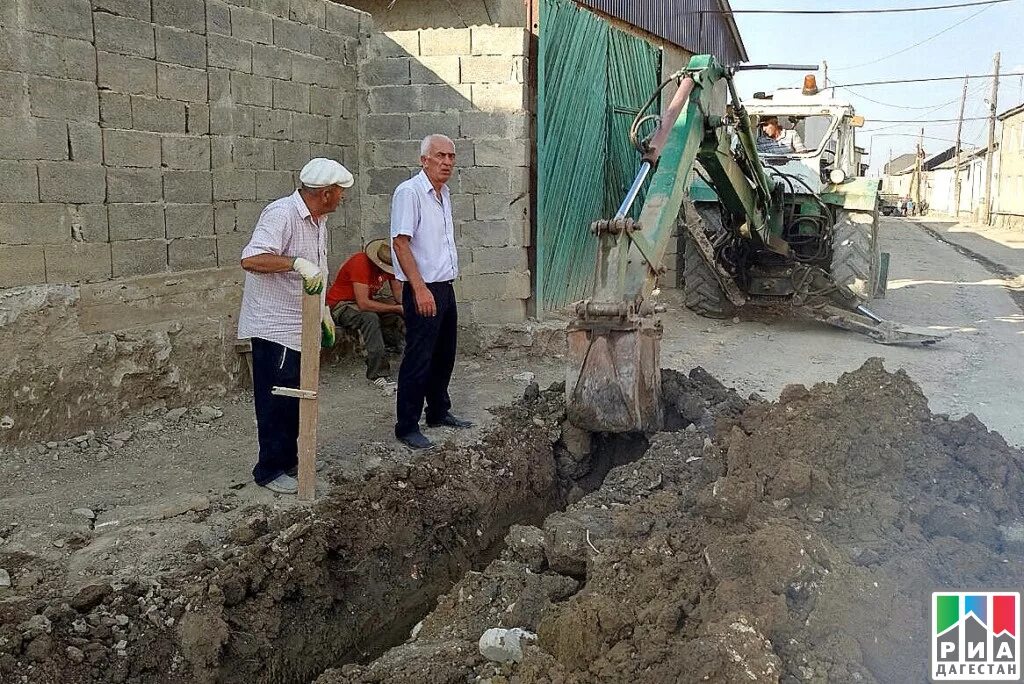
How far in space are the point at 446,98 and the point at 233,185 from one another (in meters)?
1.86

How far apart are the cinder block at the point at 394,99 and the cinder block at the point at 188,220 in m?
1.83

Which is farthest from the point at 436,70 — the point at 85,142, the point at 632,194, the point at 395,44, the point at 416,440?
the point at 416,440

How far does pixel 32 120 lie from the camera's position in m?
4.52

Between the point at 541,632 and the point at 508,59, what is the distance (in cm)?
483

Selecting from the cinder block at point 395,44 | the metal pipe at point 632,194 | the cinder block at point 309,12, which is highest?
the cinder block at point 309,12

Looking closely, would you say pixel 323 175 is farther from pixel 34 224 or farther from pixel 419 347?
pixel 34 224

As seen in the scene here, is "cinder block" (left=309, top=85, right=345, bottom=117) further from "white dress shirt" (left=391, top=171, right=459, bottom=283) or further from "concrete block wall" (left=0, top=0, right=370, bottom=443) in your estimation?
"white dress shirt" (left=391, top=171, right=459, bottom=283)

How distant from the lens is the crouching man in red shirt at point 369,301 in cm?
625

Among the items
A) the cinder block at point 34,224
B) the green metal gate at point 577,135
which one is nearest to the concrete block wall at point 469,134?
the green metal gate at point 577,135

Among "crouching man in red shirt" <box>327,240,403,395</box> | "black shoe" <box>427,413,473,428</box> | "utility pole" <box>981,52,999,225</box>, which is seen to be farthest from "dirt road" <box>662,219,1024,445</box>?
"utility pole" <box>981,52,999,225</box>

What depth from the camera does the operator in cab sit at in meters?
9.80

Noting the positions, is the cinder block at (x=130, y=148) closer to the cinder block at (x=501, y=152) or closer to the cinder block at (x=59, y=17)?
the cinder block at (x=59, y=17)

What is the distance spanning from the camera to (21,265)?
4531mm

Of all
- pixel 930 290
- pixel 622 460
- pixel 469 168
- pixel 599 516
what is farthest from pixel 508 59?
pixel 930 290
